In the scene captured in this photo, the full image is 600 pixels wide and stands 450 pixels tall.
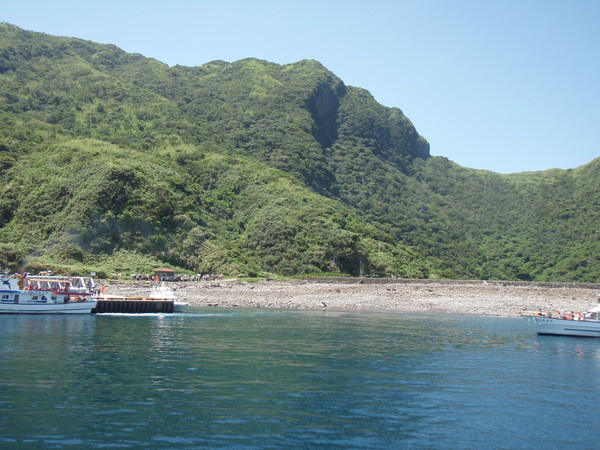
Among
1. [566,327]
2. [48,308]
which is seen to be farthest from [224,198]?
[566,327]

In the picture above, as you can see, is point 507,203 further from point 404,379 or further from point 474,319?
point 404,379

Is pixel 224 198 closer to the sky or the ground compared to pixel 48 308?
closer to the sky

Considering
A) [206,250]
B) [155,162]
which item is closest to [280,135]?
[155,162]

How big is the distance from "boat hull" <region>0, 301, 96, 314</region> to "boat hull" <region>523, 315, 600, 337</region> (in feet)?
139

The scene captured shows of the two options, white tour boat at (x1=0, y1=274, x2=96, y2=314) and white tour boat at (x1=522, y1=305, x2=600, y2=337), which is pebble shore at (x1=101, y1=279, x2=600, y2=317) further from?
white tour boat at (x1=522, y1=305, x2=600, y2=337)

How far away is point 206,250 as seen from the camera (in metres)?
99.3

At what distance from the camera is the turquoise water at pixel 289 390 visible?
18.4 meters

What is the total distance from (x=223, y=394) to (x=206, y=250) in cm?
7704

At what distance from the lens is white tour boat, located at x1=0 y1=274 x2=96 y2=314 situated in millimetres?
56719

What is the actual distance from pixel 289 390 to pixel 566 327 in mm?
35536

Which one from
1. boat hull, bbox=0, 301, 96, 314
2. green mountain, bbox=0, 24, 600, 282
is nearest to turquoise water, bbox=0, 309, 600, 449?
boat hull, bbox=0, 301, 96, 314

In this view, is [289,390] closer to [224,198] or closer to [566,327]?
[566,327]

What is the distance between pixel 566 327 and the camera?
51156 mm

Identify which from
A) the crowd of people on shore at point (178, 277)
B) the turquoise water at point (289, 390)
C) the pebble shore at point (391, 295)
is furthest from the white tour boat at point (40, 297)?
the crowd of people on shore at point (178, 277)
